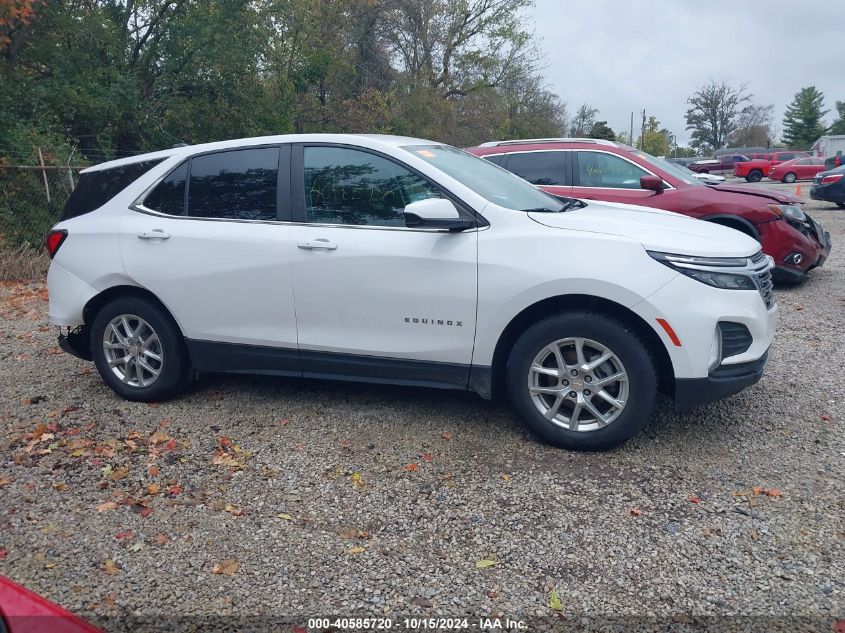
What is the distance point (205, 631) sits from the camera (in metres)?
2.79

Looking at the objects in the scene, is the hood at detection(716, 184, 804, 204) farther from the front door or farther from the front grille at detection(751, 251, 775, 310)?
the front door

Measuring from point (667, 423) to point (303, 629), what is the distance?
8.91 feet

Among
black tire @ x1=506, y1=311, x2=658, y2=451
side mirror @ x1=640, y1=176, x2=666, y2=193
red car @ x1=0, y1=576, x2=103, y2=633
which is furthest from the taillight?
side mirror @ x1=640, y1=176, x2=666, y2=193

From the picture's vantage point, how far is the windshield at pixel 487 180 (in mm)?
4500

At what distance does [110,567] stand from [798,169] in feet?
132

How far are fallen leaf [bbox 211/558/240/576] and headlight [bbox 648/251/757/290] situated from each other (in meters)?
2.61

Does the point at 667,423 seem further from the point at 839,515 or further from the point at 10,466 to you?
the point at 10,466

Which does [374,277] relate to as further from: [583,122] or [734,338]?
[583,122]

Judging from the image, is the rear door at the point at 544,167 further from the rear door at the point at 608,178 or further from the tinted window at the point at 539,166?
the rear door at the point at 608,178

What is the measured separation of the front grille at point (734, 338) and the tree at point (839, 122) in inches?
3596

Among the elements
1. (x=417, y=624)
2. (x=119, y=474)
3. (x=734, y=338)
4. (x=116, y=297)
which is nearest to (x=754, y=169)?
(x=734, y=338)

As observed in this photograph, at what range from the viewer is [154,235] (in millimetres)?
4875

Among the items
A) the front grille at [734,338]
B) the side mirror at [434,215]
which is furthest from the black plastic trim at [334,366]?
the front grille at [734,338]

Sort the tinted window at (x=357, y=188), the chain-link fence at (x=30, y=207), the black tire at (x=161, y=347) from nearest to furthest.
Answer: the tinted window at (x=357, y=188)
the black tire at (x=161, y=347)
the chain-link fence at (x=30, y=207)
